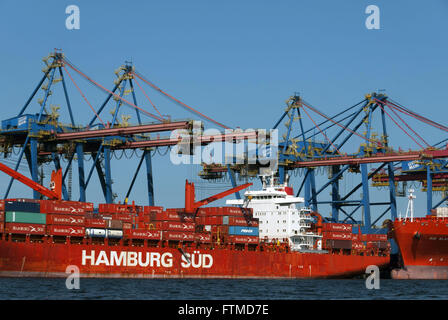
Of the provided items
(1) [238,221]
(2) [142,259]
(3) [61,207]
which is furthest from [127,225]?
(1) [238,221]

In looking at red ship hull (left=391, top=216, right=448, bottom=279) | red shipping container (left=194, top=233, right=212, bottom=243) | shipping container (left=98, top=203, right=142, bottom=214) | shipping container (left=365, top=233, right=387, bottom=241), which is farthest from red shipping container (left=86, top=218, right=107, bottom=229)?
shipping container (left=365, top=233, right=387, bottom=241)

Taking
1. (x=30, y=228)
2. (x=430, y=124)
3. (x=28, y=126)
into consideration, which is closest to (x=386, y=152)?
(x=430, y=124)

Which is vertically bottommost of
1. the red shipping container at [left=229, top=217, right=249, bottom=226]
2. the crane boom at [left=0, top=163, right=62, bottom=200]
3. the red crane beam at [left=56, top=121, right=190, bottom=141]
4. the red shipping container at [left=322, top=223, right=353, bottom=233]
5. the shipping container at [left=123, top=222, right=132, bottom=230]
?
the red shipping container at [left=322, top=223, right=353, bottom=233]

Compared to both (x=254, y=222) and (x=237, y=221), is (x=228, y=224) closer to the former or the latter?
(x=237, y=221)

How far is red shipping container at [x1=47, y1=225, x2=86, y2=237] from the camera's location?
43.6m

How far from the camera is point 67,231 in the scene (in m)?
44.2

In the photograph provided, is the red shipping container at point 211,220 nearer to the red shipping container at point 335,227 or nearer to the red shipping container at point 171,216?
the red shipping container at point 171,216

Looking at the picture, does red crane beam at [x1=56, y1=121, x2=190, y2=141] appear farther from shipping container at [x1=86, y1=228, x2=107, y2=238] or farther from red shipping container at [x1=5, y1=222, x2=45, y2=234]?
red shipping container at [x1=5, y1=222, x2=45, y2=234]

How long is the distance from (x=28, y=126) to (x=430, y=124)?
44.8 meters

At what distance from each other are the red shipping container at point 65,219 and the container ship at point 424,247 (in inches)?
1063

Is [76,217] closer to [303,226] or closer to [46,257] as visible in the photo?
[46,257]

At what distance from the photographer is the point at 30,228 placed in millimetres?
42812

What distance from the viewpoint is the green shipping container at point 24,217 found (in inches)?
1672

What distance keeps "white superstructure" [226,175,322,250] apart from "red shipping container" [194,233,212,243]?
8542 mm
